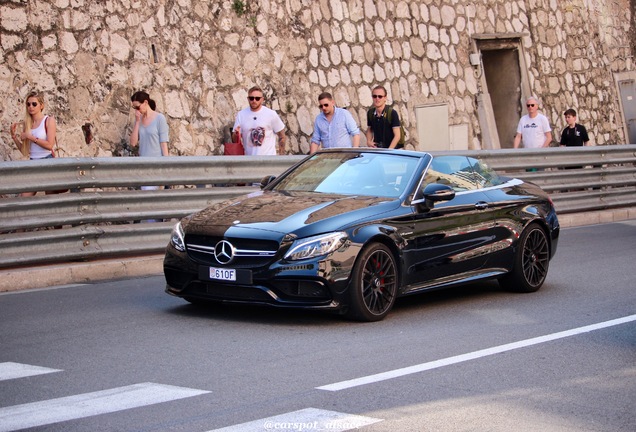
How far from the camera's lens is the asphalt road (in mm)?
6070

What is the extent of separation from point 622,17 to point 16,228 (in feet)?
81.2

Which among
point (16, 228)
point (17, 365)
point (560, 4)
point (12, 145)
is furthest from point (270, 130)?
point (560, 4)

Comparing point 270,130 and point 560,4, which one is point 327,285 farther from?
point 560,4

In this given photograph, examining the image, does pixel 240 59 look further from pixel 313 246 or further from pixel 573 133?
pixel 313 246

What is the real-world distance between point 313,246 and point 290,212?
0.52 metres

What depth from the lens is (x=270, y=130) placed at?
16.5 meters

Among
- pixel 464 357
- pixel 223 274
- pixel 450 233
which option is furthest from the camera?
pixel 450 233

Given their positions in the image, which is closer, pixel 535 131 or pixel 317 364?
pixel 317 364

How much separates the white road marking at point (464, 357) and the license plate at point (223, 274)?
6.75 ft

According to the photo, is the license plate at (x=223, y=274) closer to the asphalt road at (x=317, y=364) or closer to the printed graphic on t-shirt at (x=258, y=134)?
the asphalt road at (x=317, y=364)

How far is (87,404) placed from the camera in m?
6.30

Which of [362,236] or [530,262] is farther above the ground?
[362,236]

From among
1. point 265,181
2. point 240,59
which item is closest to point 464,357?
point 265,181

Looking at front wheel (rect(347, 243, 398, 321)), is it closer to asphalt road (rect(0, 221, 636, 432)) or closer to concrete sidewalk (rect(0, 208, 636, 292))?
asphalt road (rect(0, 221, 636, 432))
